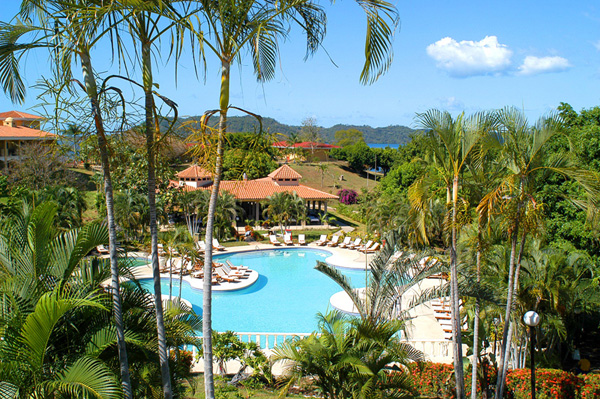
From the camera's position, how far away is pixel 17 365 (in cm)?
418

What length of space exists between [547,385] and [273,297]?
1089cm

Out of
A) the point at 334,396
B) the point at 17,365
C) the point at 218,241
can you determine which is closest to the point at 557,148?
the point at 334,396

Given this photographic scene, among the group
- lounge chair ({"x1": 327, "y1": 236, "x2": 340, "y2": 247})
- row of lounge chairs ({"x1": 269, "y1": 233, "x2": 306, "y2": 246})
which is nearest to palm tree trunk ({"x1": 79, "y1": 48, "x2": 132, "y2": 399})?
row of lounge chairs ({"x1": 269, "y1": 233, "x2": 306, "y2": 246})

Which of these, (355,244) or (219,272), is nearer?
(219,272)

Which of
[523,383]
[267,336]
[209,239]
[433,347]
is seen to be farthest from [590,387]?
[209,239]

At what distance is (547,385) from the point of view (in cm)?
866

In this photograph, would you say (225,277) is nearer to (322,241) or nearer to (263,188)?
(322,241)

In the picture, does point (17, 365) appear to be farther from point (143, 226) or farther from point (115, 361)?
point (143, 226)

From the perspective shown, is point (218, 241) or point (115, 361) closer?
point (115, 361)

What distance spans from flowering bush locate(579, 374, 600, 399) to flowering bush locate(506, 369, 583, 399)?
0.08 m

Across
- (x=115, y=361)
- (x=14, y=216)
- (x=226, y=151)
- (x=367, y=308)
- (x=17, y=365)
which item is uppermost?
(x=226, y=151)

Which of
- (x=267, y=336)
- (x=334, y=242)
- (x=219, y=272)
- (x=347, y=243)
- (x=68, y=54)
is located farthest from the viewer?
(x=334, y=242)

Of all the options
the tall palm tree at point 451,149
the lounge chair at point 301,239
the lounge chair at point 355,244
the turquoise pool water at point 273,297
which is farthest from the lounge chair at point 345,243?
the tall palm tree at point 451,149

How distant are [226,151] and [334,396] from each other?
15.8 ft
